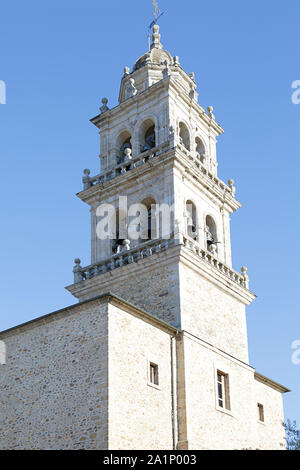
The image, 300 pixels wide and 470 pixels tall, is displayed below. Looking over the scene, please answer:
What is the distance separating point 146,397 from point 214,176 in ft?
38.5

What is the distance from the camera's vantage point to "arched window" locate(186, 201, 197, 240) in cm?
2984

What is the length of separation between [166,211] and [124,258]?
2334 mm

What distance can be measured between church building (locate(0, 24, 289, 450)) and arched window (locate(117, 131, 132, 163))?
0.06 metres

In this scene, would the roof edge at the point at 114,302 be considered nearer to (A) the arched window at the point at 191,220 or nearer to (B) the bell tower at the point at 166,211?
(B) the bell tower at the point at 166,211

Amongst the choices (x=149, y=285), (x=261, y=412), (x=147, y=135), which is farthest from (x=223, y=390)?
(x=147, y=135)

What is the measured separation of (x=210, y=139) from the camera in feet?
112

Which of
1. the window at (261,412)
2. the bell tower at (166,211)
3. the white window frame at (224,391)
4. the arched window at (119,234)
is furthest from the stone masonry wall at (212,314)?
the arched window at (119,234)

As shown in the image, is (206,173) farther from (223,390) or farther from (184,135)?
(223,390)

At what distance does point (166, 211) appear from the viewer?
28.8 m

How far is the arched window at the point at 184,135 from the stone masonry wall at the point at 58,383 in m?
11.1

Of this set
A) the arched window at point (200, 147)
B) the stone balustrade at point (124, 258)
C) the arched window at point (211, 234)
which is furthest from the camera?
the arched window at point (200, 147)

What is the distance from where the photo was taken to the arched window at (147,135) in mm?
32156

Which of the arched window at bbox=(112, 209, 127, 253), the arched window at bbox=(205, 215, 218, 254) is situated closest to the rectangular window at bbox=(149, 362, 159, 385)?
the arched window at bbox=(205, 215, 218, 254)
